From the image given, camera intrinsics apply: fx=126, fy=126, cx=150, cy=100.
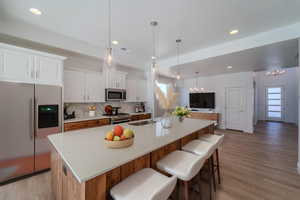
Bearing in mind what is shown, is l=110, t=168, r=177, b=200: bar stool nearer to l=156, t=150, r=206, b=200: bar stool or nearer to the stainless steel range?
l=156, t=150, r=206, b=200: bar stool

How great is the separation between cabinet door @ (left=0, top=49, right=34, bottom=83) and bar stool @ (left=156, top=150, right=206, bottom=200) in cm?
268

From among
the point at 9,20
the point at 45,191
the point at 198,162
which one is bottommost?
the point at 45,191

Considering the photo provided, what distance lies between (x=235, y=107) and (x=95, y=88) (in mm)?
5818

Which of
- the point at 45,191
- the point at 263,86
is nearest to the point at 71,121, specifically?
the point at 45,191

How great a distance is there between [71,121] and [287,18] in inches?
181

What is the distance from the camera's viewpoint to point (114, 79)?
3988 mm

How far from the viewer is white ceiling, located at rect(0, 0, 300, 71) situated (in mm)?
1857

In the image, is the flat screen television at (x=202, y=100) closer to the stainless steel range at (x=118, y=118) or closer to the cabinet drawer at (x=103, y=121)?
the stainless steel range at (x=118, y=118)

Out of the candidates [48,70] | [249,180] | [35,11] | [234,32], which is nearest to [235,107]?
[234,32]

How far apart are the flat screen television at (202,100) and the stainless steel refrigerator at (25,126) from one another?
19.0 ft

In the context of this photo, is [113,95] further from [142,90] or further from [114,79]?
[142,90]

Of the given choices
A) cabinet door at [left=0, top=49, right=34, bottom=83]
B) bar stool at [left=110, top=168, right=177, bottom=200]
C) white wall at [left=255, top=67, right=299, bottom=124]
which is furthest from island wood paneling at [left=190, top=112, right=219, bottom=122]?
cabinet door at [left=0, top=49, right=34, bottom=83]

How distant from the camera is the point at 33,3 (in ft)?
6.14

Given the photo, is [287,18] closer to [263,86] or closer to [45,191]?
[45,191]
